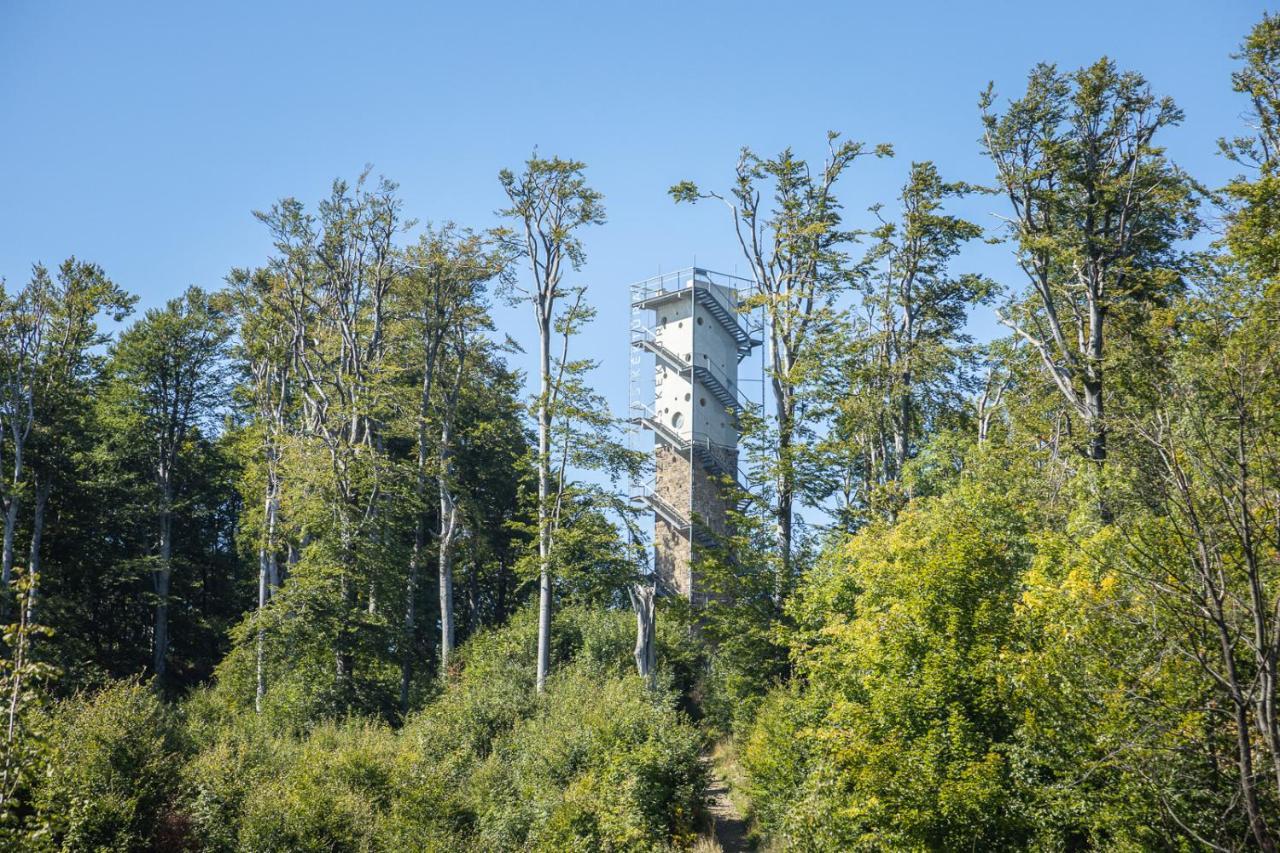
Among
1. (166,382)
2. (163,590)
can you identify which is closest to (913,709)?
(163,590)

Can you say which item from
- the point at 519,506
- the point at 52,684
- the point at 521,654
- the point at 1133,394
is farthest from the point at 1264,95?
the point at 52,684

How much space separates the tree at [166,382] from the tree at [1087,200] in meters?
27.3

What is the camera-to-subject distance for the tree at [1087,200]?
23.7 m

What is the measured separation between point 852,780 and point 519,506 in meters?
27.6

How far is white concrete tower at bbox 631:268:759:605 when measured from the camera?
120ft

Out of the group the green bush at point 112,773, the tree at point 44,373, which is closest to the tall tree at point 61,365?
the tree at point 44,373

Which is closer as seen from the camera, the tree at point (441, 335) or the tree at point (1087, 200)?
the tree at point (1087, 200)

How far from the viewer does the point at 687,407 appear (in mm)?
37406

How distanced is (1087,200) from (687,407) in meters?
16.1

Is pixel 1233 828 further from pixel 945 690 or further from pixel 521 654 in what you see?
pixel 521 654

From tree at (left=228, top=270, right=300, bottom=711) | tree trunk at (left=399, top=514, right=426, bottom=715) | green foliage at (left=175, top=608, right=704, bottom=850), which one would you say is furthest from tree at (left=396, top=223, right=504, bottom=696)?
green foliage at (left=175, top=608, right=704, bottom=850)

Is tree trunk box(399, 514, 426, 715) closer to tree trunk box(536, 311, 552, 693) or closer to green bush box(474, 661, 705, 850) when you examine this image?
tree trunk box(536, 311, 552, 693)

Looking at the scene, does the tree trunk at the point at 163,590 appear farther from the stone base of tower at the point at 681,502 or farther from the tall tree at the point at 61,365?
the stone base of tower at the point at 681,502

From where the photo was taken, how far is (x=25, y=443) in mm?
31719
